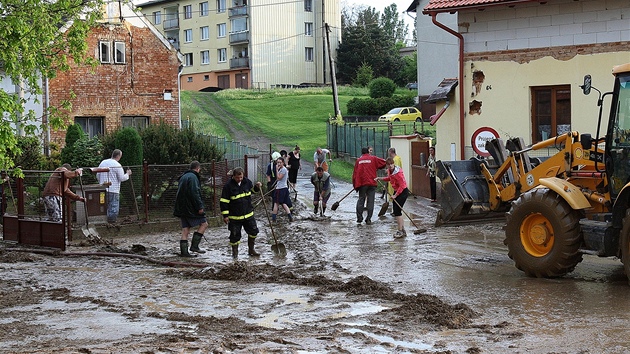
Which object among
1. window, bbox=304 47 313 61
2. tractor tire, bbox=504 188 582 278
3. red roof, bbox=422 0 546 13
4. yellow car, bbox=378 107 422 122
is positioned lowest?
tractor tire, bbox=504 188 582 278

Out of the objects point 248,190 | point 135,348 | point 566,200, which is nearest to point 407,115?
point 248,190

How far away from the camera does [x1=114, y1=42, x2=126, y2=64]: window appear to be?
3172cm

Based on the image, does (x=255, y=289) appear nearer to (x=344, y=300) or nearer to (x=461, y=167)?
(x=344, y=300)

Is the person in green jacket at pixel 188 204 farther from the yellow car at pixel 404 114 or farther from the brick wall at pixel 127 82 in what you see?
the yellow car at pixel 404 114

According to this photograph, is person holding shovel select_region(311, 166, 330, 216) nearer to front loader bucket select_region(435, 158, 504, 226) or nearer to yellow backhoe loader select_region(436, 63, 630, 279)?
front loader bucket select_region(435, 158, 504, 226)

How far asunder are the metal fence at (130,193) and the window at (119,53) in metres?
10.5

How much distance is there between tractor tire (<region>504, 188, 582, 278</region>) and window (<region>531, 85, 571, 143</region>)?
9340 millimetres

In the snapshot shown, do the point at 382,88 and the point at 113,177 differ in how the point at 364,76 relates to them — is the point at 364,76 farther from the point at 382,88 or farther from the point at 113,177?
the point at 113,177

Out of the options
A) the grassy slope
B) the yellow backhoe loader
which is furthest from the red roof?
the grassy slope

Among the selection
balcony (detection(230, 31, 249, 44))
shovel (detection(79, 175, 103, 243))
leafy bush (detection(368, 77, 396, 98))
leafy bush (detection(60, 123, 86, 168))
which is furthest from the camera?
balcony (detection(230, 31, 249, 44))

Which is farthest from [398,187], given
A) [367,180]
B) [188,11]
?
[188,11]

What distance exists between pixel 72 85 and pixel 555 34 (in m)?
17.7

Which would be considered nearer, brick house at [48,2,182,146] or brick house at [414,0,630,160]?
brick house at [414,0,630,160]

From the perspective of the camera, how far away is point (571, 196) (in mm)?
11508
